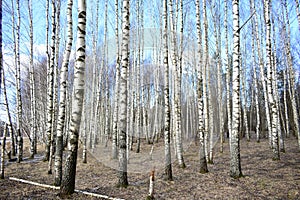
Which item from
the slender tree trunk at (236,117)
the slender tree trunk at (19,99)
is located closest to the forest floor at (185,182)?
the slender tree trunk at (236,117)

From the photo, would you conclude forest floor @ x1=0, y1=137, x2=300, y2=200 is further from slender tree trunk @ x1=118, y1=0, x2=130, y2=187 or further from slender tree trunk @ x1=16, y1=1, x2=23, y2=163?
slender tree trunk @ x1=16, y1=1, x2=23, y2=163

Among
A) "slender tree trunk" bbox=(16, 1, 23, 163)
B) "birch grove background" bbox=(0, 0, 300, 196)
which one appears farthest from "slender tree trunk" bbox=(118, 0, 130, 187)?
"slender tree trunk" bbox=(16, 1, 23, 163)

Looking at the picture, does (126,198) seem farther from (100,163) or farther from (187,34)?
(187,34)

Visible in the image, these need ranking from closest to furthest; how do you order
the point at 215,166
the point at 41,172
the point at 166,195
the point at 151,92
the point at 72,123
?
the point at 72,123 < the point at 166,195 < the point at 41,172 < the point at 215,166 < the point at 151,92

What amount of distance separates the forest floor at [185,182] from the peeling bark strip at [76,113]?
357 mm

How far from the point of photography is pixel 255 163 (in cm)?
984

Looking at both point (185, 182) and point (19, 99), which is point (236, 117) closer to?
point (185, 182)

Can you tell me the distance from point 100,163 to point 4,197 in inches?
238

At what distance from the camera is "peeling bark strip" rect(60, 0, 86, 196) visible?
16.7ft

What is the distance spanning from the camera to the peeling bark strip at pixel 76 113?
5.09 m

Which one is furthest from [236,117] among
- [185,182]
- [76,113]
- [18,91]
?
[18,91]

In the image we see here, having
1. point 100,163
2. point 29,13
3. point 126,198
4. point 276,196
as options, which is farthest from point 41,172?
point 29,13

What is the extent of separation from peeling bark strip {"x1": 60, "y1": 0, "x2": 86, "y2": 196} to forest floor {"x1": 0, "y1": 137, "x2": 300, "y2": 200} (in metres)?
0.36

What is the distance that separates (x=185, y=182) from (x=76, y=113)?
4.25 m
